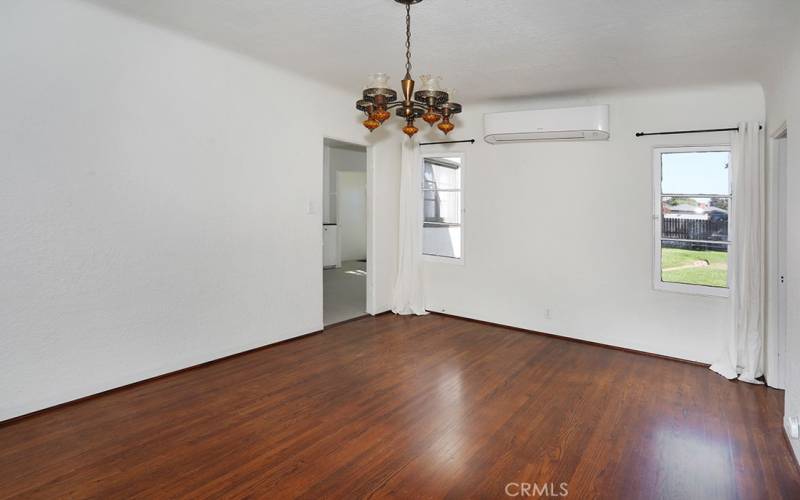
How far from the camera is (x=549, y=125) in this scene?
4484mm

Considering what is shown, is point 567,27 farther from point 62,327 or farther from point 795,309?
point 62,327

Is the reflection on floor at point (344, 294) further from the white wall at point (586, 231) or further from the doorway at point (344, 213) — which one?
the white wall at point (586, 231)

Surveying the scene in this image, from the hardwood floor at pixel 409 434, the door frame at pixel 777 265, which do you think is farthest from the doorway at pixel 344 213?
the door frame at pixel 777 265

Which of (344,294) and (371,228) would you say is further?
(344,294)

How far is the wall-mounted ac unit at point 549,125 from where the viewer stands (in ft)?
14.0

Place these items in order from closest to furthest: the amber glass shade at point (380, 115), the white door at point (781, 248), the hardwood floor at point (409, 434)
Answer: the hardwood floor at point (409, 434) < the amber glass shade at point (380, 115) < the white door at point (781, 248)

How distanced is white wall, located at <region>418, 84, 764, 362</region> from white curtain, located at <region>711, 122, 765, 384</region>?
0.74ft

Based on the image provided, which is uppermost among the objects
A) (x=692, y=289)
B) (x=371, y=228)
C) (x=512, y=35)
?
(x=512, y=35)

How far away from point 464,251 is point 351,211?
18.1ft

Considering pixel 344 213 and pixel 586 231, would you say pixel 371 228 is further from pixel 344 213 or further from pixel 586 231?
pixel 344 213

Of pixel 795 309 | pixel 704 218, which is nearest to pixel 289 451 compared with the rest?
pixel 795 309

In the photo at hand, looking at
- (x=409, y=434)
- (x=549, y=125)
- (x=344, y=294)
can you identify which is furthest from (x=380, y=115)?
(x=344, y=294)

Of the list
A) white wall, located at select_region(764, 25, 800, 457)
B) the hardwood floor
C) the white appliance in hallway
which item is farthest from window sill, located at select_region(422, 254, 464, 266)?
the white appliance in hallway

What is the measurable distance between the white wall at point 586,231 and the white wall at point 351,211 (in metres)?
5.16
